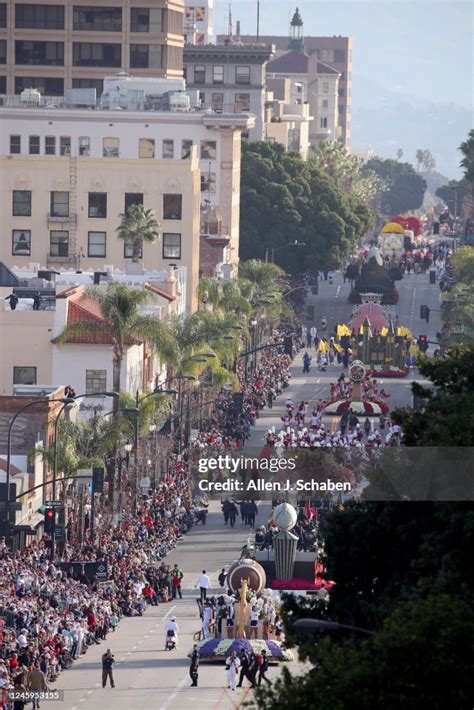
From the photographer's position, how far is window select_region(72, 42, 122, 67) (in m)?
166

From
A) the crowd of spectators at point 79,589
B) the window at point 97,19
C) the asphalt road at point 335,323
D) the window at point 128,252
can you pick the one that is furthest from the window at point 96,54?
the crowd of spectators at point 79,589

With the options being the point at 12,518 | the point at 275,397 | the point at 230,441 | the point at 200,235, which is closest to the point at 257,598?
the point at 12,518

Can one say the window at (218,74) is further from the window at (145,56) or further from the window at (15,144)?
the window at (15,144)

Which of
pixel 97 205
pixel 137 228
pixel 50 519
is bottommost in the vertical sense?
pixel 50 519

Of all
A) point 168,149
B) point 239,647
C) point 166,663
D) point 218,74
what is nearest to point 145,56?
point 168,149

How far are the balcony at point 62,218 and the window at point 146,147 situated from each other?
41.4ft

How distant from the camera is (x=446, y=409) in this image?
45125 mm

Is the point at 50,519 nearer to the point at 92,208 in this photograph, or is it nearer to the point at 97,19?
the point at 92,208

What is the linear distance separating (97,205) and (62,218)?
2070 mm

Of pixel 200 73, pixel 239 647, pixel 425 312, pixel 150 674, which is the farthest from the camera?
pixel 200 73

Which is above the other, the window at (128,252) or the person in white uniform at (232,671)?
the window at (128,252)

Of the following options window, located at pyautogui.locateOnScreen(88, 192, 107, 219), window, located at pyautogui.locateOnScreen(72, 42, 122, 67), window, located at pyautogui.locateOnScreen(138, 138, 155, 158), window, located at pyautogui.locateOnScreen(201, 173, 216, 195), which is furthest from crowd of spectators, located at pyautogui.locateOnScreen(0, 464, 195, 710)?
window, located at pyautogui.locateOnScreen(72, 42, 122, 67)

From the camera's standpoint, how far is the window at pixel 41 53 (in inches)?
6516

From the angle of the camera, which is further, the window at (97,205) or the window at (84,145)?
the window at (84,145)
